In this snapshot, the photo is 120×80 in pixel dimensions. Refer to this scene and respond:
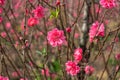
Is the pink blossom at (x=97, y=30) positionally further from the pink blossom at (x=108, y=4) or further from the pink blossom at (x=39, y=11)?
the pink blossom at (x=39, y=11)

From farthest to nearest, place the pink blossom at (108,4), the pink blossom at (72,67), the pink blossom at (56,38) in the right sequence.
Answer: the pink blossom at (72,67)
the pink blossom at (56,38)
the pink blossom at (108,4)

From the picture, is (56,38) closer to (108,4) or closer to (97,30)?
(97,30)

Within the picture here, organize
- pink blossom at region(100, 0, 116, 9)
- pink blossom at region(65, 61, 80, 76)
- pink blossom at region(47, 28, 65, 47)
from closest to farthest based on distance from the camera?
pink blossom at region(100, 0, 116, 9), pink blossom at region(47, 28, 65, 47), pink blossom at region(65, 61, 80, 76)

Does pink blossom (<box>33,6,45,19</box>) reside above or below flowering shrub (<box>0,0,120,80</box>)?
above

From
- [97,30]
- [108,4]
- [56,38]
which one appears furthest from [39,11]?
[108,4]

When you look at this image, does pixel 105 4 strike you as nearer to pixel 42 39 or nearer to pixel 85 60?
pixel 85 60

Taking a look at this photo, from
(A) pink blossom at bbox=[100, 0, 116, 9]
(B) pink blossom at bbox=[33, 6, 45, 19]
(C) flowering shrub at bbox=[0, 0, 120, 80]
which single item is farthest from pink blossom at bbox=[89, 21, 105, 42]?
(B) pink blossom at bbox=[33, 6, 45, 19]

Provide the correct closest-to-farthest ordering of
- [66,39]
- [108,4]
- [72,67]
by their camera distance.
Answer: [108,4] → [72,67] → [66,39]

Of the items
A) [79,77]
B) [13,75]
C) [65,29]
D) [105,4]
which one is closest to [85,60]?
[79,77]

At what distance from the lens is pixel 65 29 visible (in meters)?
2.69

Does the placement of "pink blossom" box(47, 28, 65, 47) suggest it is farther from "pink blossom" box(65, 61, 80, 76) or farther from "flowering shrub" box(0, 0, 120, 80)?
"pink blossom" box(65, 61, 80, 76)

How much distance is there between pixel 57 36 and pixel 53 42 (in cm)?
5

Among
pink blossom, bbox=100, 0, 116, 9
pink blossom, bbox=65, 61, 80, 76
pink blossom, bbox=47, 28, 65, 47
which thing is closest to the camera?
pink blossom, bbox=100, 0, 116, 9

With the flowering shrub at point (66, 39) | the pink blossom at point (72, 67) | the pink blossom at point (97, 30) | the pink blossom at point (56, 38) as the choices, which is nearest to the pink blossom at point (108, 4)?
the flowering shrub at point (66, 39)
